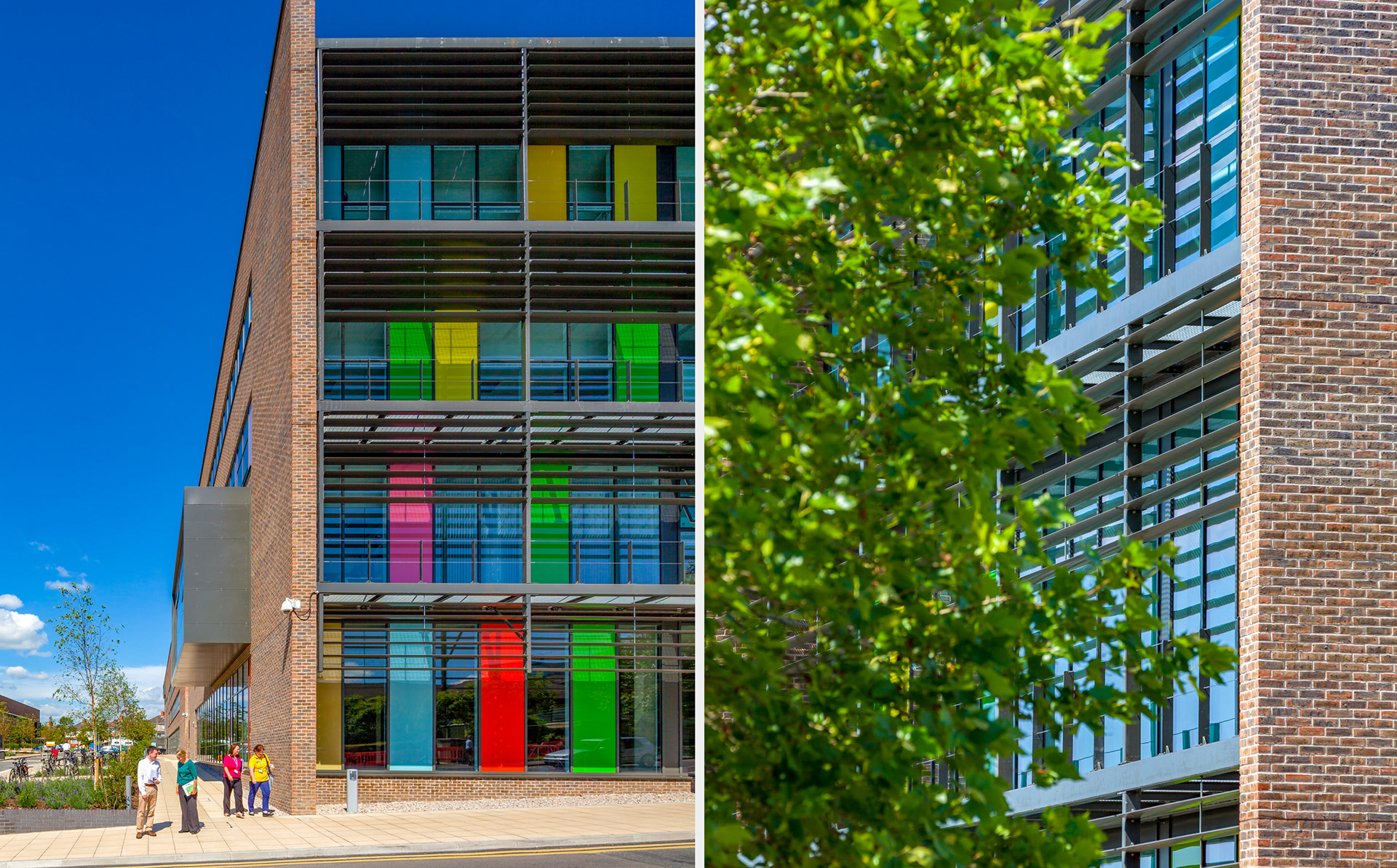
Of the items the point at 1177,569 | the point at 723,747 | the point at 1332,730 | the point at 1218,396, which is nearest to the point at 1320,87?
the point at 1218,396

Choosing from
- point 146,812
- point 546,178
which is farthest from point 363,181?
point 146,812

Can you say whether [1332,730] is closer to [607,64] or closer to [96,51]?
[607,64]

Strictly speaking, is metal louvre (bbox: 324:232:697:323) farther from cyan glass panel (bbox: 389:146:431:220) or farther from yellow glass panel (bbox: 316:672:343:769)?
yellow glass panel (bbox: 316:672:343:769)

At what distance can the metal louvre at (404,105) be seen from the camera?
1484 cm

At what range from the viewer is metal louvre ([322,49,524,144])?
14836 millimetres

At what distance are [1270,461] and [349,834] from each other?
9.45 metres

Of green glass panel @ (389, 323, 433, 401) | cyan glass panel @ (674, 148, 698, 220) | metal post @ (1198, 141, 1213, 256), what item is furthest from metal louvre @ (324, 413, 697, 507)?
metal post @ (1198, 141, 1213, 256)

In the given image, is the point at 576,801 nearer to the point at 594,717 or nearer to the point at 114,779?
the point at 594,717

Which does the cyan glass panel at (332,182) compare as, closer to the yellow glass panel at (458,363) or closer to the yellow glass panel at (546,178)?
→ the yellow glass panel at (458,363)

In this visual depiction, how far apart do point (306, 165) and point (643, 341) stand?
15.2 meters

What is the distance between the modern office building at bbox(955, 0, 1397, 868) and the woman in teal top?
A: 32.9 feet

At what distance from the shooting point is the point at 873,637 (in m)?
2.79

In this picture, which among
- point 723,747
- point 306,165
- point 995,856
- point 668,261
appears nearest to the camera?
point 723,747

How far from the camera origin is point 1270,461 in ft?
31.0
